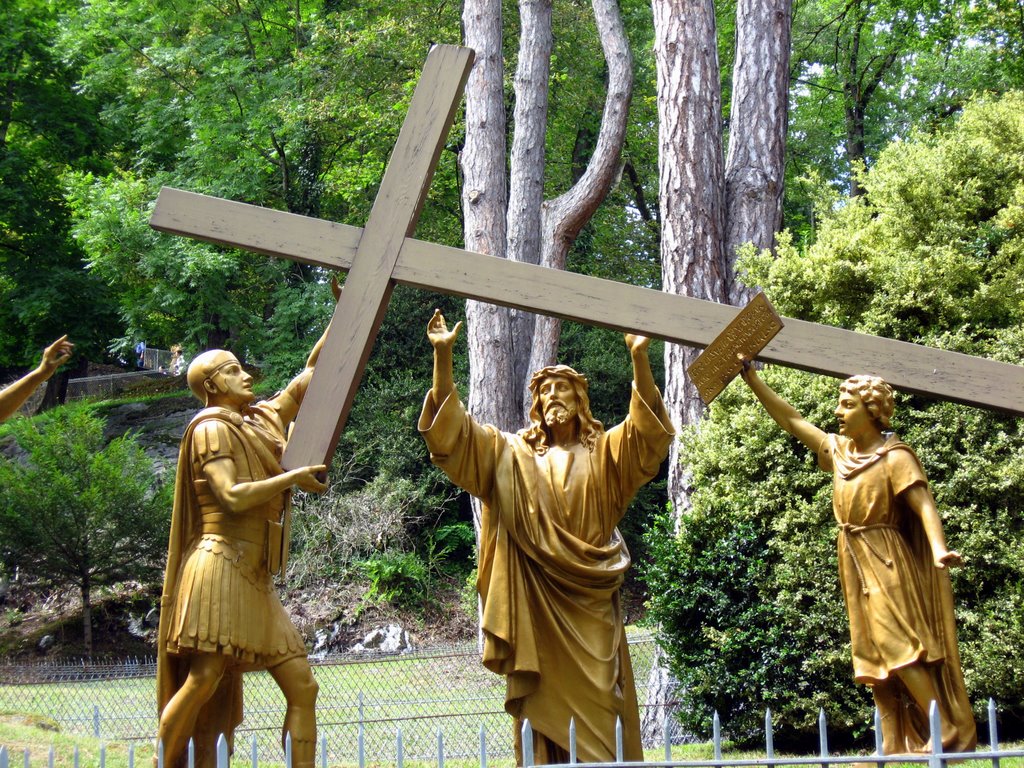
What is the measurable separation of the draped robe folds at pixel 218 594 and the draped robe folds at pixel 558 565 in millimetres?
943

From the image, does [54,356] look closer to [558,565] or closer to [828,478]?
[558,565]

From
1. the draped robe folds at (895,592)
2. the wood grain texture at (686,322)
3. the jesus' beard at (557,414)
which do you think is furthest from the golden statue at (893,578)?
the jesus' beard at (557,414)

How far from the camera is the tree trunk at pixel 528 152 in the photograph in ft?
54.5

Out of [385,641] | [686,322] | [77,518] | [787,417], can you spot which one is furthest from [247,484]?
[77,518]

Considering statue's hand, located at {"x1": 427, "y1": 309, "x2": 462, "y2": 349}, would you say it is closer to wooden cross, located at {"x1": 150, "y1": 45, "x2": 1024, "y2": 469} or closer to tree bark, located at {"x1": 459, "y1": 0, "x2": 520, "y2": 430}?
wooden cross, located at {"x1": 150, "y1": 45, "x2": 1024, "y2": 469}

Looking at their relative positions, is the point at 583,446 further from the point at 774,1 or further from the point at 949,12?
the point at 949,12

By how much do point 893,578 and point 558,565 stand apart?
1.76 m

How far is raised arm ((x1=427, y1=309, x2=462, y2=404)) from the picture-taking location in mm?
6113

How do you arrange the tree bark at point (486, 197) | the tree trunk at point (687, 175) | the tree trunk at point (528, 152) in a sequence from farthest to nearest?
the tree trunk at point (528, 152), the tree bark at point (486, 197), the tree trunk at point (687, 175)

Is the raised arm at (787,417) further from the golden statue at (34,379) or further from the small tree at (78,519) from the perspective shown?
the small tree at (78,519)

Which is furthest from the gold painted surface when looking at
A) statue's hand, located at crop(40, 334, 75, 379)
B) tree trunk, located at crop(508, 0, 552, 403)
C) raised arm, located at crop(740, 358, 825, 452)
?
tree trunk, located at crop(508, 0, 552, 403)

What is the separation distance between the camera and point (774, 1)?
44.4ft

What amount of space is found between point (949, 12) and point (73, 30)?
1707cm

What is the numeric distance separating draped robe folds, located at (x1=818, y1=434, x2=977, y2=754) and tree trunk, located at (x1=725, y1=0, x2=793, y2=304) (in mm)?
6690
